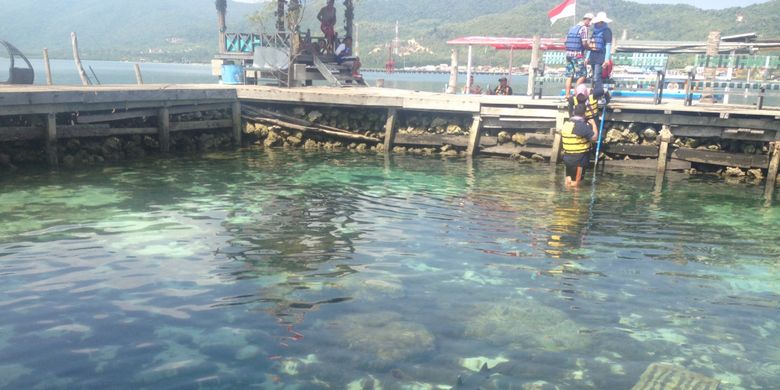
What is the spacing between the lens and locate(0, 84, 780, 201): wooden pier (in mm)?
14489

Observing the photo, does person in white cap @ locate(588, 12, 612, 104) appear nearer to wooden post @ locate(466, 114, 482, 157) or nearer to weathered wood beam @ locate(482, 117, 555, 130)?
weathered wood beam @ locate(482, 117, 555, 130)

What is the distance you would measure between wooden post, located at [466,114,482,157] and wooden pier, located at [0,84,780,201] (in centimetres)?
3

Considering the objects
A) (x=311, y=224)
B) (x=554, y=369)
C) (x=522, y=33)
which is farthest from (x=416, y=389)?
(x=522, y=33)

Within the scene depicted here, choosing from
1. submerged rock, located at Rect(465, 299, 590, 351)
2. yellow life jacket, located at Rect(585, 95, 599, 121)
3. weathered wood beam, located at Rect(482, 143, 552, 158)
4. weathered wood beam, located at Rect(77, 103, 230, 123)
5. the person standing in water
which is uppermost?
the person standing in water

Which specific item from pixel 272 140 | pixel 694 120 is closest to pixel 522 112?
pixel 694 120

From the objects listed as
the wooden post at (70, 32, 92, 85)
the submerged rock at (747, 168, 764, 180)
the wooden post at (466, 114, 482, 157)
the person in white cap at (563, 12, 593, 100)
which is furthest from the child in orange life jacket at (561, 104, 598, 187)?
the wooden post at (70, 32, 92, 85)

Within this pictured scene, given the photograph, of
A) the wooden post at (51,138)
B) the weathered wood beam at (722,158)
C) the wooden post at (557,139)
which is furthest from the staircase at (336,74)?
the weathered wood beam at (722,158)

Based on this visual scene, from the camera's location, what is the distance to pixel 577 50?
51.1 feet

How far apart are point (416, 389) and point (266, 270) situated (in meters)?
3.34

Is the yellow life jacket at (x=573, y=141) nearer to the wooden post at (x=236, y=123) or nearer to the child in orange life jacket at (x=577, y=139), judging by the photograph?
the child in orange life jacket at (x=577, y=139)

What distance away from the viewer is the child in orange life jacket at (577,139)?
1303 centimetres

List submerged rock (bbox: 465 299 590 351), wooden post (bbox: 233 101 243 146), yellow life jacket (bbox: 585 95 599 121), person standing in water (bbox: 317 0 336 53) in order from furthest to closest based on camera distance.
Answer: person standing in water (bbox: 317 0 336 53) → wooden post (bbox: 233 101 243 146) → yellow life jacket (bbox: 585 95 599 121) → submerged rock (bbox: 465 299 590 351)

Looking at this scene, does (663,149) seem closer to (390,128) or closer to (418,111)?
(418,111)

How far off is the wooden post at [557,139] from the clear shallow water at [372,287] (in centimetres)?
406
